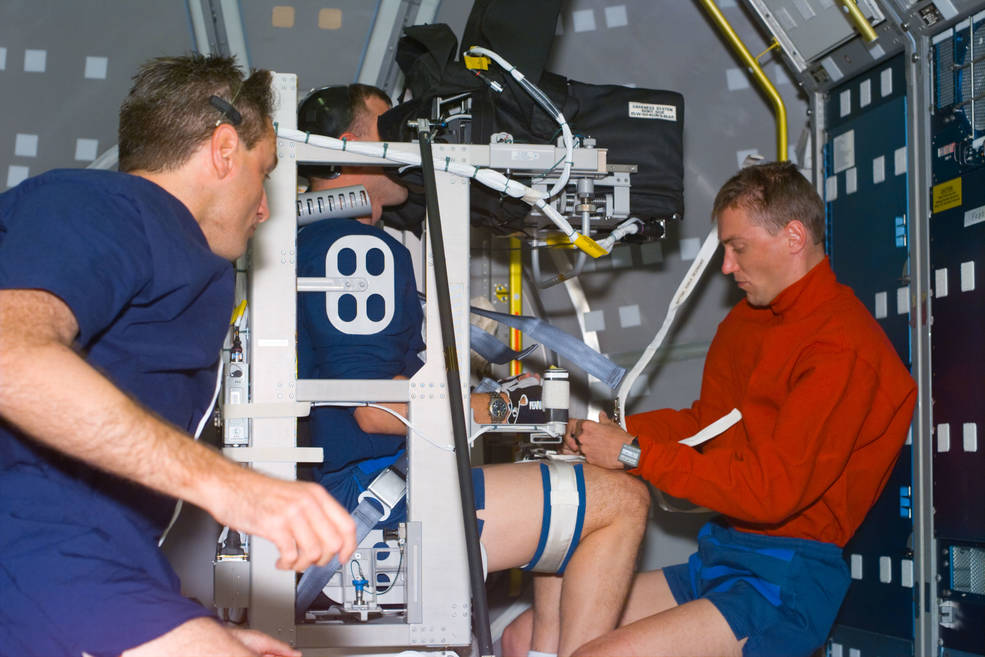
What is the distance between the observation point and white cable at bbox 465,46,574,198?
2988 millimetres

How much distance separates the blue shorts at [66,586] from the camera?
1.60 m

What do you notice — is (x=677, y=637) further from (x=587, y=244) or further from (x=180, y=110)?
(x=180, y=110)

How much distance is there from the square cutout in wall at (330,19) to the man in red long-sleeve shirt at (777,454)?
5.79 ft

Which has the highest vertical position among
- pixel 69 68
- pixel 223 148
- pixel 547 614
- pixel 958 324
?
pixel 69 68

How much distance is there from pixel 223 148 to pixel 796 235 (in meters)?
1.95

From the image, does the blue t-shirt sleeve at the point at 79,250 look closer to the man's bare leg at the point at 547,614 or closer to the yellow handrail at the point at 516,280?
the man's bare leg at the point at 547,614

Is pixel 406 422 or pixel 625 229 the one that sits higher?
pixel 625 229

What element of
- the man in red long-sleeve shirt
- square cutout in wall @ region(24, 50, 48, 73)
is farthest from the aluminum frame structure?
square cutout in wall @ region(24, 50, 48, 73)

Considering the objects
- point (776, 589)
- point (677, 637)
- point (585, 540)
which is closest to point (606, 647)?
point (677, 637)

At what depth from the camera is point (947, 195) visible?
3244 millimetres

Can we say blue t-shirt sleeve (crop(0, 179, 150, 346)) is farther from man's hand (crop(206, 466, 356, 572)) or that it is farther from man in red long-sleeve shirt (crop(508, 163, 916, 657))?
man in red long-sleeve shirt (crop(508, 163, 916, 657))

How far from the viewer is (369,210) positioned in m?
3.32

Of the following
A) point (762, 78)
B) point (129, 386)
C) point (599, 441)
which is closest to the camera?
point (129, 386)

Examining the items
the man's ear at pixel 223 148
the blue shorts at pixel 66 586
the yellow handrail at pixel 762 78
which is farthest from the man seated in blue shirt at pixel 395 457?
the yellow handrail at pixel 762 78
